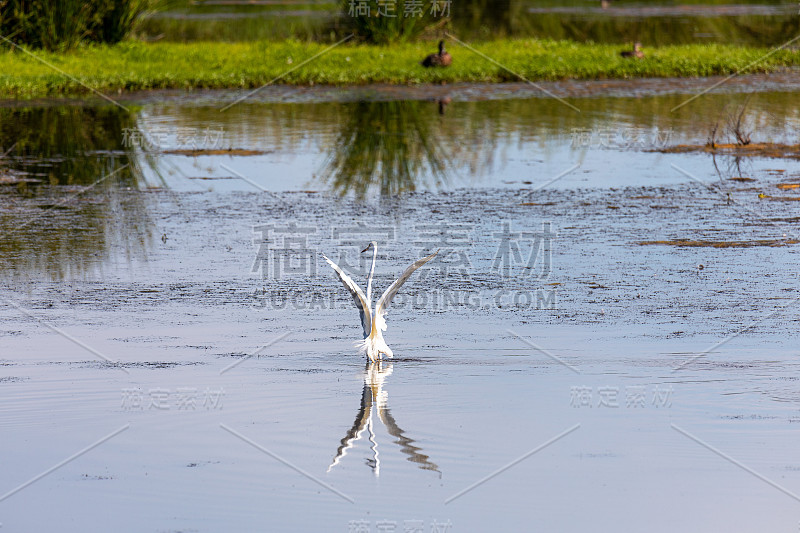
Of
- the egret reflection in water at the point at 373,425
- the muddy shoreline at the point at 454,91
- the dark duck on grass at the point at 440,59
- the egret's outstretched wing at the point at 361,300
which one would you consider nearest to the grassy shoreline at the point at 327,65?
the dark duck on grass at the point at 440,59

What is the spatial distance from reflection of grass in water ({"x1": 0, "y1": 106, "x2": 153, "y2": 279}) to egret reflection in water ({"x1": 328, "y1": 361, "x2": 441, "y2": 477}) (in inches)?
127

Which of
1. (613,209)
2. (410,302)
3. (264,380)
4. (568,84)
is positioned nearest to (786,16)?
(568,84)

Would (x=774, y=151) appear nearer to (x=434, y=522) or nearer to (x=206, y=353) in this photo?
(x=206, y=353)

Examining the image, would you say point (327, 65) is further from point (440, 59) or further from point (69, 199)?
point (69, 199)

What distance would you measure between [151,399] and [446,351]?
1.84 metres

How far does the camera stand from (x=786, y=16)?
104ft

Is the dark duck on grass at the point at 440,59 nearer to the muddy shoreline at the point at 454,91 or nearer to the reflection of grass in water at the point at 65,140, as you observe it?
the muddy shoreline at the point at 454,91

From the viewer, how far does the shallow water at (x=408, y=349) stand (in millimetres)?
5496

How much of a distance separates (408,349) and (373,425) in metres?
1.31

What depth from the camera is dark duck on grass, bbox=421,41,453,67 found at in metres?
21.1

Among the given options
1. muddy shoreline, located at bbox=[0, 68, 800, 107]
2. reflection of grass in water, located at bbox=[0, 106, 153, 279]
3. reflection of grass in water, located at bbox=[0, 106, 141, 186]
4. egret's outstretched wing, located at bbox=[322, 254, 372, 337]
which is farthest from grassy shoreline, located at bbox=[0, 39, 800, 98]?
egret's outstretched wing, located at bbox=[322, 254, 372, 337]

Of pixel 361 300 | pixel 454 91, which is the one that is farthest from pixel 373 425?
pixel 454 91

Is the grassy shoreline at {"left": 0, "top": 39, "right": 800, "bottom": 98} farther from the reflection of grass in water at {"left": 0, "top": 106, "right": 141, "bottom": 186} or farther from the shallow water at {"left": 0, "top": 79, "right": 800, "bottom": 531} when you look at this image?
the shallow water at {"left": 0, "top": 79, "right": 800, "bottom": 531}

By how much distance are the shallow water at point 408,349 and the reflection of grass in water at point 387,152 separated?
0.11 m
